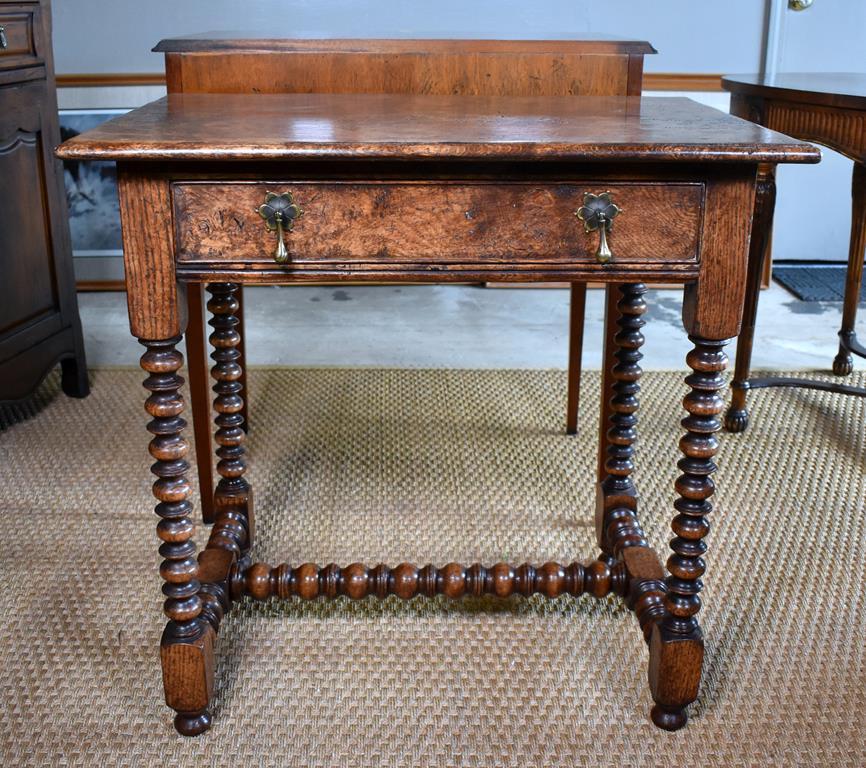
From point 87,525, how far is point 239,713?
0.70 m

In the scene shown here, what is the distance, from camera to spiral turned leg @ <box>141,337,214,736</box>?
4.20 feet

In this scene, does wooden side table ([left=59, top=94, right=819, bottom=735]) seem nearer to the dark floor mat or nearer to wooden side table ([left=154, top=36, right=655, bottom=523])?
wooden side table ([left=154, top=36, right=655, bottom=523])

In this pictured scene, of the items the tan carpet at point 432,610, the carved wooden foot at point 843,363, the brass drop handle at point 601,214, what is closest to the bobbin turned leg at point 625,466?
the tan carpet at point 432,610

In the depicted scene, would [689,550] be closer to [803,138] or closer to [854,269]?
[803,138]

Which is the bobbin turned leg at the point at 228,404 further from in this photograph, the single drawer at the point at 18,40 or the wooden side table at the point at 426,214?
the single drawer at the point at 18,40

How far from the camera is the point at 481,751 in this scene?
54.2 inches

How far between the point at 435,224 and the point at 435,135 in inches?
4.2

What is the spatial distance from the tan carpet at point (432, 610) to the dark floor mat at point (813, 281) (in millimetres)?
1097

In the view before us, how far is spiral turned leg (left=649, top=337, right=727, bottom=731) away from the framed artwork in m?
2.73

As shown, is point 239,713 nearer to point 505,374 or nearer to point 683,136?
point 683,136

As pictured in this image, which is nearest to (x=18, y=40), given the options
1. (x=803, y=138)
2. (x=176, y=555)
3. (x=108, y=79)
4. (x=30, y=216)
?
(x=30, y=216)

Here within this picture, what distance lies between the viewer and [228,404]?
1.77 m

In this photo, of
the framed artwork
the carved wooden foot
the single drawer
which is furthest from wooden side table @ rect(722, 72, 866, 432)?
the framed artwork

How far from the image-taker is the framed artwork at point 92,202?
3.56 m
